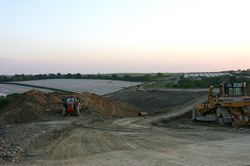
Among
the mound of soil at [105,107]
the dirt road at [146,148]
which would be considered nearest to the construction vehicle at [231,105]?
the dirt road at [146,148]

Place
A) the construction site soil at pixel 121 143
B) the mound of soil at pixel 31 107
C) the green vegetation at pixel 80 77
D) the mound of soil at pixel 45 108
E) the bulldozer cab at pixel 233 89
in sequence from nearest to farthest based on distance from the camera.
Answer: the construction site soil at pixel 121 143 < the bulldozer cab at pixel 233 89 < the mound of soil at pixel 31 107 < the mound of soil at pixel 45 108 < the green vegetation at pixel 80 77

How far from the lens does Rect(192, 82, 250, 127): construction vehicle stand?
80.9 feet

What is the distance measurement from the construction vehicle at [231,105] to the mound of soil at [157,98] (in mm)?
16456

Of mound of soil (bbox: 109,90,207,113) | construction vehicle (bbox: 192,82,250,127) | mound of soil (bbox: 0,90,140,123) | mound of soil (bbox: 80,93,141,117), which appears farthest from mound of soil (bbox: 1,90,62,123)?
construction vehicle (bbox: 192,82,250,127)

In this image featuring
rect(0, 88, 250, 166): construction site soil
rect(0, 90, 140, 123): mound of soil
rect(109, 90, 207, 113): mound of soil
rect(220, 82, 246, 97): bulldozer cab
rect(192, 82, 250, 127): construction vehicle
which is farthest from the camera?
rect(109, 90, 207, 113): mound of soil

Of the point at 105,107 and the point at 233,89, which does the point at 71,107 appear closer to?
the point at 105,107

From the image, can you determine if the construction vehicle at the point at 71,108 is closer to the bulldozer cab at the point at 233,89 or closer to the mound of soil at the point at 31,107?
the mound of soil at the point at 31,107

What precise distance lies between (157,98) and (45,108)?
18.2m

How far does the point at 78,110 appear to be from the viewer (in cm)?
3525

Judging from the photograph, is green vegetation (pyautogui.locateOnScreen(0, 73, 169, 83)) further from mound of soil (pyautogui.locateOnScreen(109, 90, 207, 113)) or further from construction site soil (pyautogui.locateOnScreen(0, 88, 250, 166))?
construction site soil (pyautogui.locateOnScreen(0, 88, 250, 166))

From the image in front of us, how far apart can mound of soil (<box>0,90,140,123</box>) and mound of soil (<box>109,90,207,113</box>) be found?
14.0 ft

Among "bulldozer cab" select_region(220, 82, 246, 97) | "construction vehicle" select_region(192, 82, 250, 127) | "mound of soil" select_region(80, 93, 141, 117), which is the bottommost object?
"mound of soil" select_region(80, 93, 141, 117)

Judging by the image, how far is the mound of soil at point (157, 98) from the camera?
4622 centimetres

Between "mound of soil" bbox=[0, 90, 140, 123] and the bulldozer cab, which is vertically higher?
the bulldozer cab
